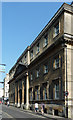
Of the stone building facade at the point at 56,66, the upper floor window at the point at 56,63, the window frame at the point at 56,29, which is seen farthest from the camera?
the window frame at the point at 56,29

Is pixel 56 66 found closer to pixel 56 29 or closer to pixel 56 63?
pixel 56 63

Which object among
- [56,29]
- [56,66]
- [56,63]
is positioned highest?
[56,29]

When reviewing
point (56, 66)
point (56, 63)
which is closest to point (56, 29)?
point (56, 63)

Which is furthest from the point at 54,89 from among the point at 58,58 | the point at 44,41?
the point at 44,41

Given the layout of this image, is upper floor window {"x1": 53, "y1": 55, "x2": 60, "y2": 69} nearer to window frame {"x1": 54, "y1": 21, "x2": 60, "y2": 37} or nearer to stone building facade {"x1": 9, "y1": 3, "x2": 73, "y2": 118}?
stone building facade {"x1": 9, "y1": 3, "x2": 73, "y2": 118}

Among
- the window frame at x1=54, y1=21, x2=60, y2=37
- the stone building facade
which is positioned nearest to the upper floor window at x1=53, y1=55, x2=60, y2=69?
the stone building facade

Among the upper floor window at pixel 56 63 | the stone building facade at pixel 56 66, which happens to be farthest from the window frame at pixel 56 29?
the upper floor window at pixel 56 63

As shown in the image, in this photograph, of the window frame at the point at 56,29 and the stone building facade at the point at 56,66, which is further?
the window frame at the point at 56,29

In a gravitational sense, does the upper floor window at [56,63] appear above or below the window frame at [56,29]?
below

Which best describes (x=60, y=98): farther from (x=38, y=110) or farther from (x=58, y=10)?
(x=58, y=10)

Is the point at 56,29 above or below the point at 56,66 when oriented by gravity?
above

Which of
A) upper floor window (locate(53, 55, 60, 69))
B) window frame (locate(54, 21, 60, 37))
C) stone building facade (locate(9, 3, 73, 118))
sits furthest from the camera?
window frame (locate(54, 21, 60, 37))

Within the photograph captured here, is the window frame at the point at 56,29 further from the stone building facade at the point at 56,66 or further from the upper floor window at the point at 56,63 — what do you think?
the upper floor window at the point at 56,63

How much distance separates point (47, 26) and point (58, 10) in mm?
3751
